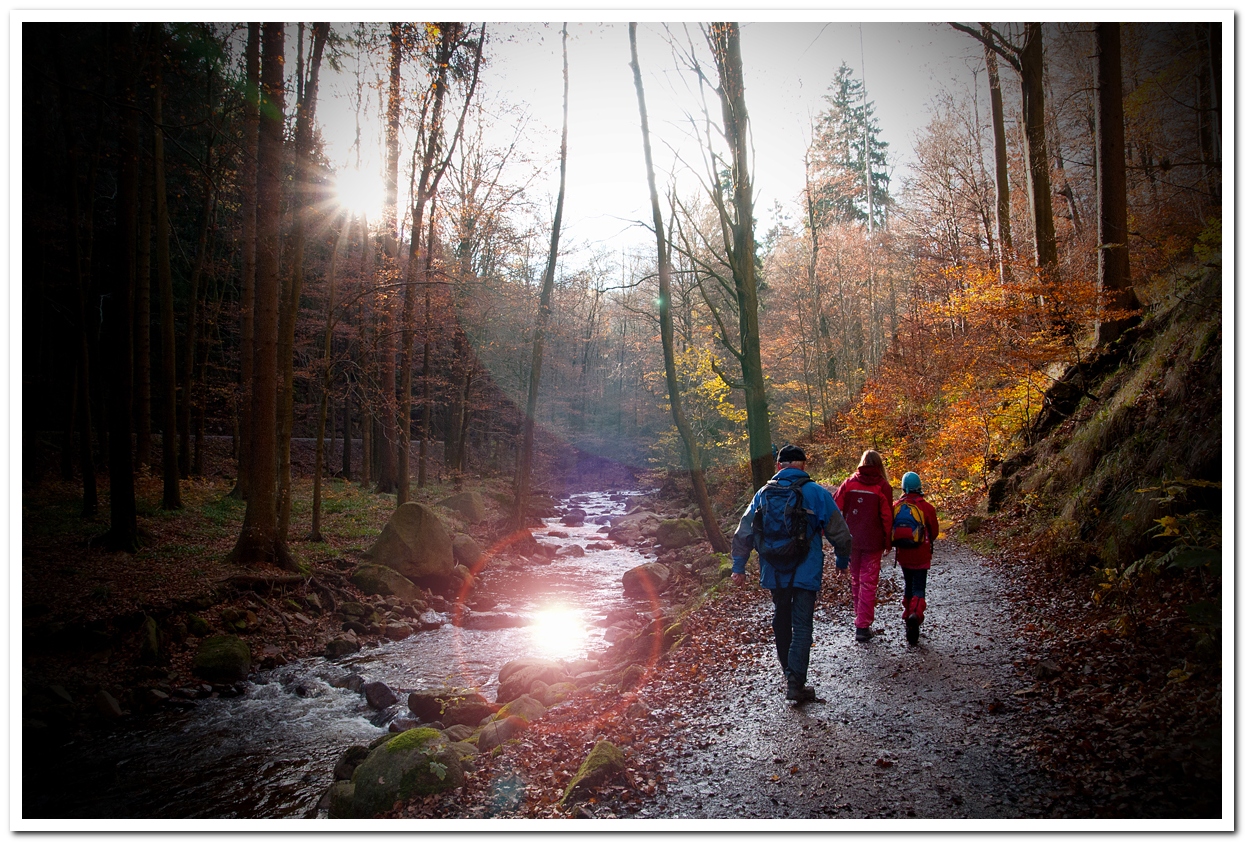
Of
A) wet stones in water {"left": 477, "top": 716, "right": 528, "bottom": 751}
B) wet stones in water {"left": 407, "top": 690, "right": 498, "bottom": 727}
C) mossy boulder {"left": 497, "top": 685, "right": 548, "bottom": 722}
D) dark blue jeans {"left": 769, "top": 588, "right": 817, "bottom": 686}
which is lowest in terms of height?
wet stones in water {"left": 407, "top": 690, "right": 498, "bottom": 727}

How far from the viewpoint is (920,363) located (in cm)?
1468

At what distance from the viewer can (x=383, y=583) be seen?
424 inches

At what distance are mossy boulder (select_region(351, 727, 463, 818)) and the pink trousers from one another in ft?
12.6

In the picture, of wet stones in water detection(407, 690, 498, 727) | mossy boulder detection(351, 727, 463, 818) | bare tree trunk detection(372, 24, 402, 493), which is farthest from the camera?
bare tree trunk detection(372, 24, 402, 493)

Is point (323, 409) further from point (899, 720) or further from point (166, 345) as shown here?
point (899, 720)

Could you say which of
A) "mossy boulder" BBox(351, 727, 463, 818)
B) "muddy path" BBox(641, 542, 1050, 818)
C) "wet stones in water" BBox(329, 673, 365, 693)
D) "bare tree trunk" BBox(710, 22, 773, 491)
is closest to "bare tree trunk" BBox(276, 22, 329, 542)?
"wet stones in water" BBox(329, 673, 365, 693)

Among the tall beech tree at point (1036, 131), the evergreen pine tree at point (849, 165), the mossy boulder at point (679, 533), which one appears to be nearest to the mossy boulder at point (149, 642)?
the mossy boulder at point (679, 533)

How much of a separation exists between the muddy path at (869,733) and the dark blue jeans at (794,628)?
260 mm

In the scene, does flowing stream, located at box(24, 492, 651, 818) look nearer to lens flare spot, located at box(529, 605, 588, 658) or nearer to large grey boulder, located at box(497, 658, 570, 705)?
lens flare spot, located at box(529, 605, 588, 658)

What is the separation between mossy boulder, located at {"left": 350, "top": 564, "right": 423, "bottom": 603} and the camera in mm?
10664

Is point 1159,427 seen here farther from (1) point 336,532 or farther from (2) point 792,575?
(1) point 336,532

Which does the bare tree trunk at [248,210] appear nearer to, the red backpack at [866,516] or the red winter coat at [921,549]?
the red backpack at [866,516]

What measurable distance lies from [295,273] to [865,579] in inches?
424

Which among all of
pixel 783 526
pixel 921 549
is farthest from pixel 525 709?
pixel 921 549
